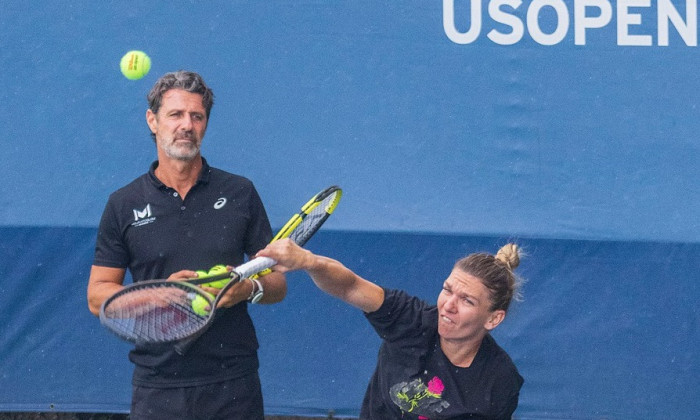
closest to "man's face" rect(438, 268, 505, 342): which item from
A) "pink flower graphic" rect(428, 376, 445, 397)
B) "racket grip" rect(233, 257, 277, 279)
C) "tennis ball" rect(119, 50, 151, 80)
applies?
"pink flower graphic" rect(428, 376, 445, 397)

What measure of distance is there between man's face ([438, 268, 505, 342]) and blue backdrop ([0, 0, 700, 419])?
117 centimetres

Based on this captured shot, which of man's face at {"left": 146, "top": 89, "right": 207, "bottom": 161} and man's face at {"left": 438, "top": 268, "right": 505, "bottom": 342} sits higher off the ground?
man's face at {"left": 146, "top": 89, "right": 207, "bottom": 161}

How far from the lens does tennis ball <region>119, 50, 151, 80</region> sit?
4.01 m

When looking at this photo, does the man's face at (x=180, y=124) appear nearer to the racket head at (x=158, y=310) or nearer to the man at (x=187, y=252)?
the man at (x=187, y=252)

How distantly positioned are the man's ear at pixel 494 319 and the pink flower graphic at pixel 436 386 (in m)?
0.22


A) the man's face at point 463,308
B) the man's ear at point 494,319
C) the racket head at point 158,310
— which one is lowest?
the man's ear at point 494,319


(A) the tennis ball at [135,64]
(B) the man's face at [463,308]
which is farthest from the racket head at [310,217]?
(A) the tennis ball at [135,64]

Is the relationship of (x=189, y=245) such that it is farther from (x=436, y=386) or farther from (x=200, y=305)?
(x=436, y=386)

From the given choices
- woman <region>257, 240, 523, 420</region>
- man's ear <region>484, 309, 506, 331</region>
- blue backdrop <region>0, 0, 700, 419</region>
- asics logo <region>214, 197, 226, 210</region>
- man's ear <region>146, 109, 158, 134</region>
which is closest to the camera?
woman <region>257, 240, 523, 420</region>

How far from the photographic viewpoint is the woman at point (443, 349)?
9.00 feet

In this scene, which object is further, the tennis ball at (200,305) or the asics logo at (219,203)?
the asics logo at (219,203)

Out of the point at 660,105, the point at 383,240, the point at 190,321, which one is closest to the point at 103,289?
the point at 190,321

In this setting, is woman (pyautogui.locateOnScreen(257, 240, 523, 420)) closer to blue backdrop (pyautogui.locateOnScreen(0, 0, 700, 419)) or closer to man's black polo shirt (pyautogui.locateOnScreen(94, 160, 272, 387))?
man's black polo shirt (pyautogui.locateOnScreen(94, 160, 272, 387))

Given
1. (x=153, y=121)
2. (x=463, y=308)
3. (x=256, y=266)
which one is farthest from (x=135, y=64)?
(x=463, y=308)
